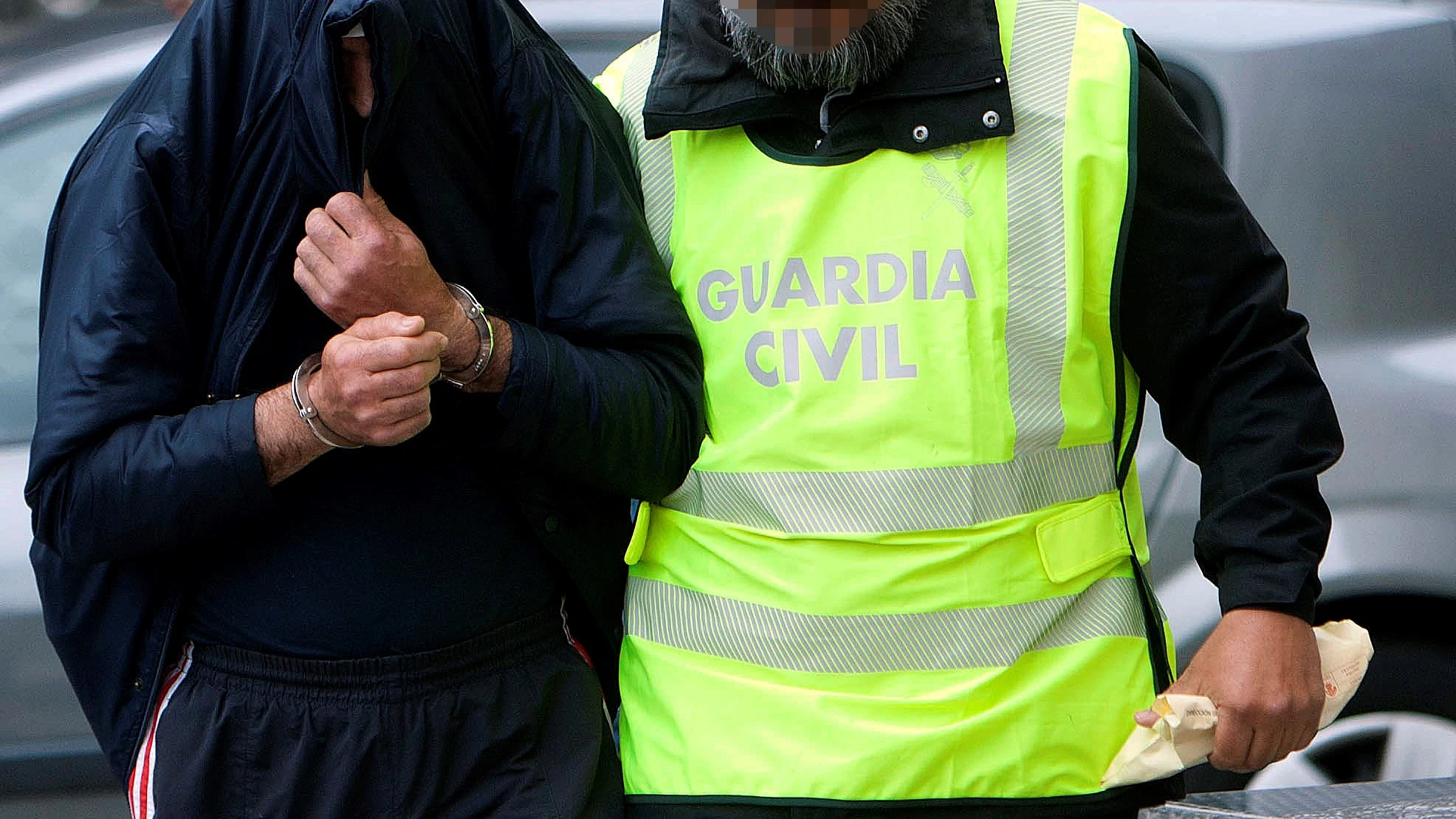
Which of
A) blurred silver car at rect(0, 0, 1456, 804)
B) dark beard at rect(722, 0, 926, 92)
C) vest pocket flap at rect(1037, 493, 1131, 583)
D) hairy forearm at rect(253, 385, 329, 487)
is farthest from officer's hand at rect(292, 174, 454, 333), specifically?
blurred silver car at rect(0, 0, 1456, 804)

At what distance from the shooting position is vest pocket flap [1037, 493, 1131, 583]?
1759 millimetres

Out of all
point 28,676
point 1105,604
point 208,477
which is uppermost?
point 208,477

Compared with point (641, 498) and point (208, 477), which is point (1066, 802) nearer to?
point (641, 498)

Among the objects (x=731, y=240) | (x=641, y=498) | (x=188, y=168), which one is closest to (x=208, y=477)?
(x=188, y=168)

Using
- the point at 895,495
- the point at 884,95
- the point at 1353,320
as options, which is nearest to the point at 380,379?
the point at 895,495

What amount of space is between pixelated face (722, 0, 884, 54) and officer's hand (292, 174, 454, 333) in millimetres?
545

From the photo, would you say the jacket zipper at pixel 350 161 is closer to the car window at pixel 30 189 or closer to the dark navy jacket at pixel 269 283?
the dark navy jacket at pixel 269 283

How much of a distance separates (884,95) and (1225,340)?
525 mm

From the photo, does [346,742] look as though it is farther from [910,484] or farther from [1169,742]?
[1169,742]

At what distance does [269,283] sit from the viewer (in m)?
1.62

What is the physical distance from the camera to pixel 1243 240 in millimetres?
1834

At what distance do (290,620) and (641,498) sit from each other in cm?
43

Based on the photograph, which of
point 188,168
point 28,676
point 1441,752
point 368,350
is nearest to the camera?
point 368,350

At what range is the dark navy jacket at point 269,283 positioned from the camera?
1568 millimetres
